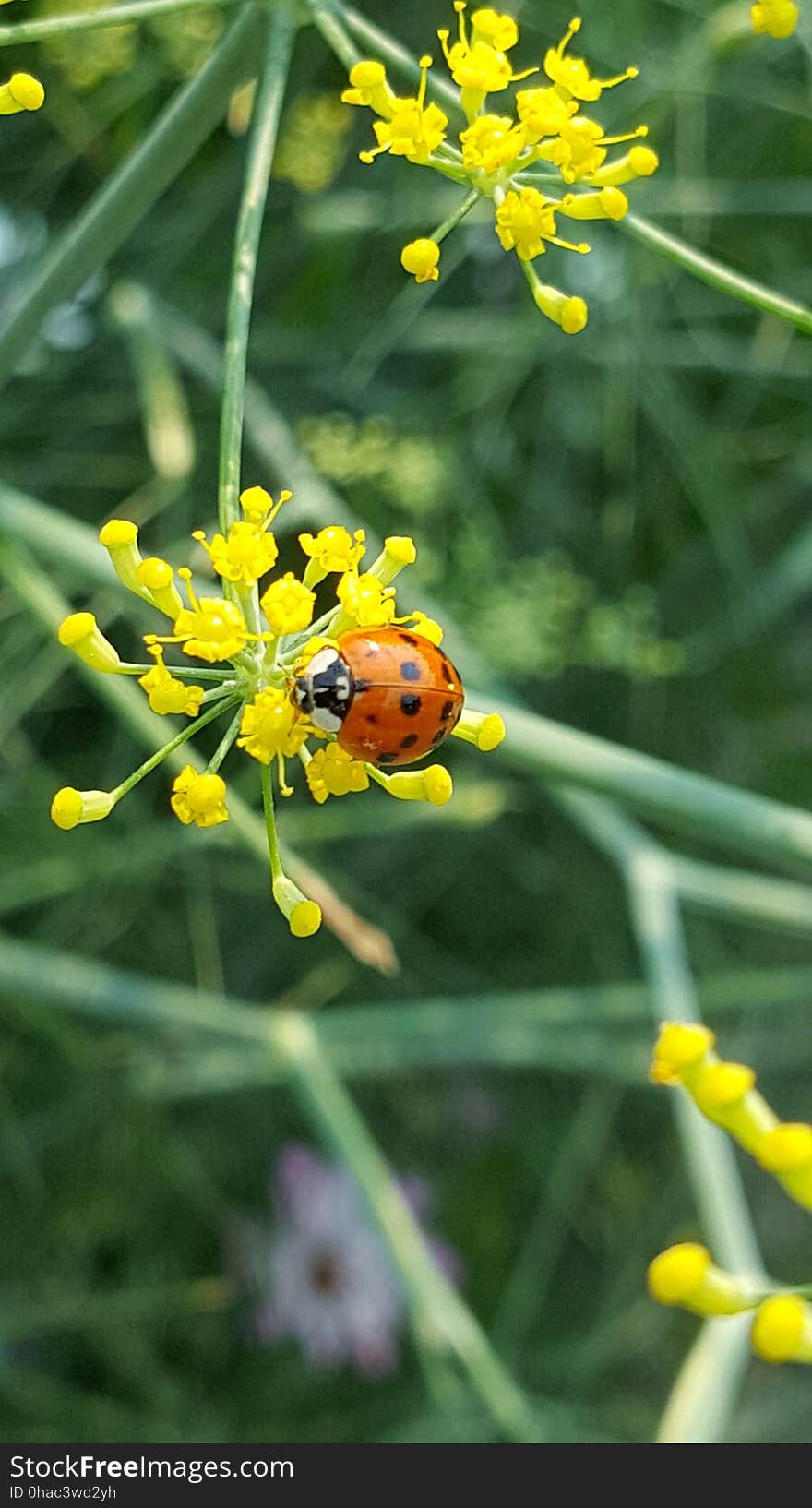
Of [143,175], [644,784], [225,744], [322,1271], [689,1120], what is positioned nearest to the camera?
[225,744]

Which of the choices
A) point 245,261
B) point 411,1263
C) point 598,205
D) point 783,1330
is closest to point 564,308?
point 598,205

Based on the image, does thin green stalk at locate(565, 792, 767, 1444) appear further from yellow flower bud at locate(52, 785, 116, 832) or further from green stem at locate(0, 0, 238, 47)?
green stem at locate(0, 0, 238, 47)

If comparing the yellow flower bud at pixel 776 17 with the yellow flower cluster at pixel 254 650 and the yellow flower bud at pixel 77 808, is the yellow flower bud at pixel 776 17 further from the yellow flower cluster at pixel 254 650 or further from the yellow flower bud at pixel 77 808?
the yellow flower bud at pixel 77 808

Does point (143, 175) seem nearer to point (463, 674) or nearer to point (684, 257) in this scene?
point (684, 257)

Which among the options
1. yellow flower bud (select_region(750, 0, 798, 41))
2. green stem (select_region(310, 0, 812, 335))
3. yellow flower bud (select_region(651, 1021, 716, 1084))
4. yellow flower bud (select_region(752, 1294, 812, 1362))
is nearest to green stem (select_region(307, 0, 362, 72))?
green stem (select_region(310, 0, 812, 335))

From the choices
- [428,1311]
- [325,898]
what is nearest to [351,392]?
[325,898]

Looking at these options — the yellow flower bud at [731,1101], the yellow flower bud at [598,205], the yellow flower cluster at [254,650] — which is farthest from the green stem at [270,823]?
the yellow flower bud at [598,205]

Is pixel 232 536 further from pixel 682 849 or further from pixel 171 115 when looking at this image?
pixel 682 849
